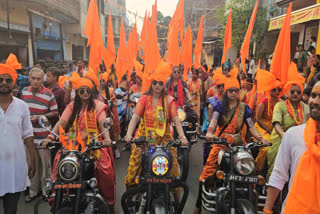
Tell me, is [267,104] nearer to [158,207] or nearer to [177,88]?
[177,88]

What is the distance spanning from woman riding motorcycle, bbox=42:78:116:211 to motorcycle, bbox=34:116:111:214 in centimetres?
41

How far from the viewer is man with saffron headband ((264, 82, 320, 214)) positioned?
5.57ft

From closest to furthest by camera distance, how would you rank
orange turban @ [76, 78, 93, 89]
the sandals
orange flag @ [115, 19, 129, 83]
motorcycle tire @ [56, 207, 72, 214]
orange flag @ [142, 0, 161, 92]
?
motorcycle tire @ [56, 207, 72, 214] → orange turban @ [76, 78, 93, 89] → the sandals → orange flag @ [142, 0, 161, 92] → orange flag @ [115, 19, 129, 83]

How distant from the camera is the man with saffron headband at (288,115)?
362 cm

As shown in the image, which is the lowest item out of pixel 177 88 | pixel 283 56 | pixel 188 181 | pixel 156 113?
pixel 188 181

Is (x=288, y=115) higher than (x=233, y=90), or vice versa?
(x=233, y=90)

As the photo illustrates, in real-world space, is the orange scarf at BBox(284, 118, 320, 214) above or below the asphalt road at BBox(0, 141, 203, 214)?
above

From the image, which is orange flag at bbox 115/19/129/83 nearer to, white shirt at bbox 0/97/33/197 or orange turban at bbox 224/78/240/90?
orange turban at bbox 224/78/240/90

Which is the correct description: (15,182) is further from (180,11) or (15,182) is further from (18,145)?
(180,11)

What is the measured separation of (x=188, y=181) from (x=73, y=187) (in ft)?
9.07

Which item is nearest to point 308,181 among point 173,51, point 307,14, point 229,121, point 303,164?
point 303,164

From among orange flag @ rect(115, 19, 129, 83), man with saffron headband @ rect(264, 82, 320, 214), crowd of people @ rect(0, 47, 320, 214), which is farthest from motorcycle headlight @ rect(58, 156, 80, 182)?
orange flag @ rect(115, 19, 129, 83)

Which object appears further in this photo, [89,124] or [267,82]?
[267,82]

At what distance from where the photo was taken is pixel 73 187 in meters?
2.59
